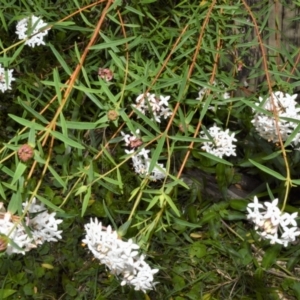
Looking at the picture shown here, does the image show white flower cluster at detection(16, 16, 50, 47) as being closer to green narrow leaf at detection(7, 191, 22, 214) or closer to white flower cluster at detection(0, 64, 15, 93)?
white flower cluster at detection(0, 64, 15, 93)

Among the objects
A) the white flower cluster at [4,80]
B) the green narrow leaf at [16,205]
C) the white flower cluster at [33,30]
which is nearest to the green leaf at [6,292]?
the white flower cluster at [4,80]

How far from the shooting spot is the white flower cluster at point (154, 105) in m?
1.28

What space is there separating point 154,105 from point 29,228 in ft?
1.45

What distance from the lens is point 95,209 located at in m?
2.00

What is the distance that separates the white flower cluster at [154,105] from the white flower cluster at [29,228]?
31 centimetres

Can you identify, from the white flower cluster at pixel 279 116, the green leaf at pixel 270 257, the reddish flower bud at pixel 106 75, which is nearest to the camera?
the white flower cluster at pixel 279 116

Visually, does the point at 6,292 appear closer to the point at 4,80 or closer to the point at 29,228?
the point at 4,80

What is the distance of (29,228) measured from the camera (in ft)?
3.48

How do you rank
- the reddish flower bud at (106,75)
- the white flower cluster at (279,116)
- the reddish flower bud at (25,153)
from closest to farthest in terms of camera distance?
the reddish flower bud at (25,153) < the white flower cluster at (279,116) < the reddish flower bud at (106,75)

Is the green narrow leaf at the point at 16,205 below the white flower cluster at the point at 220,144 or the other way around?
the other way around

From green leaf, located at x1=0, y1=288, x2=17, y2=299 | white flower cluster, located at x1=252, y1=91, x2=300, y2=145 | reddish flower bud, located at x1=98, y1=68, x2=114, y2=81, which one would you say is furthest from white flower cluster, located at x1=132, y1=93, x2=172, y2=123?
green leaf, located at x1=0, y1=288, x2=17, y2=299

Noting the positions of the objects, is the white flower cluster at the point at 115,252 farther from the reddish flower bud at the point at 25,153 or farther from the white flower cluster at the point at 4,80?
the white flower cluster at the point at 4,80

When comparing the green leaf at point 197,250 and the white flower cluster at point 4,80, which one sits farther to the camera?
the green leaf at point 197,250

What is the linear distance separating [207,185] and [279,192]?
302 mm
